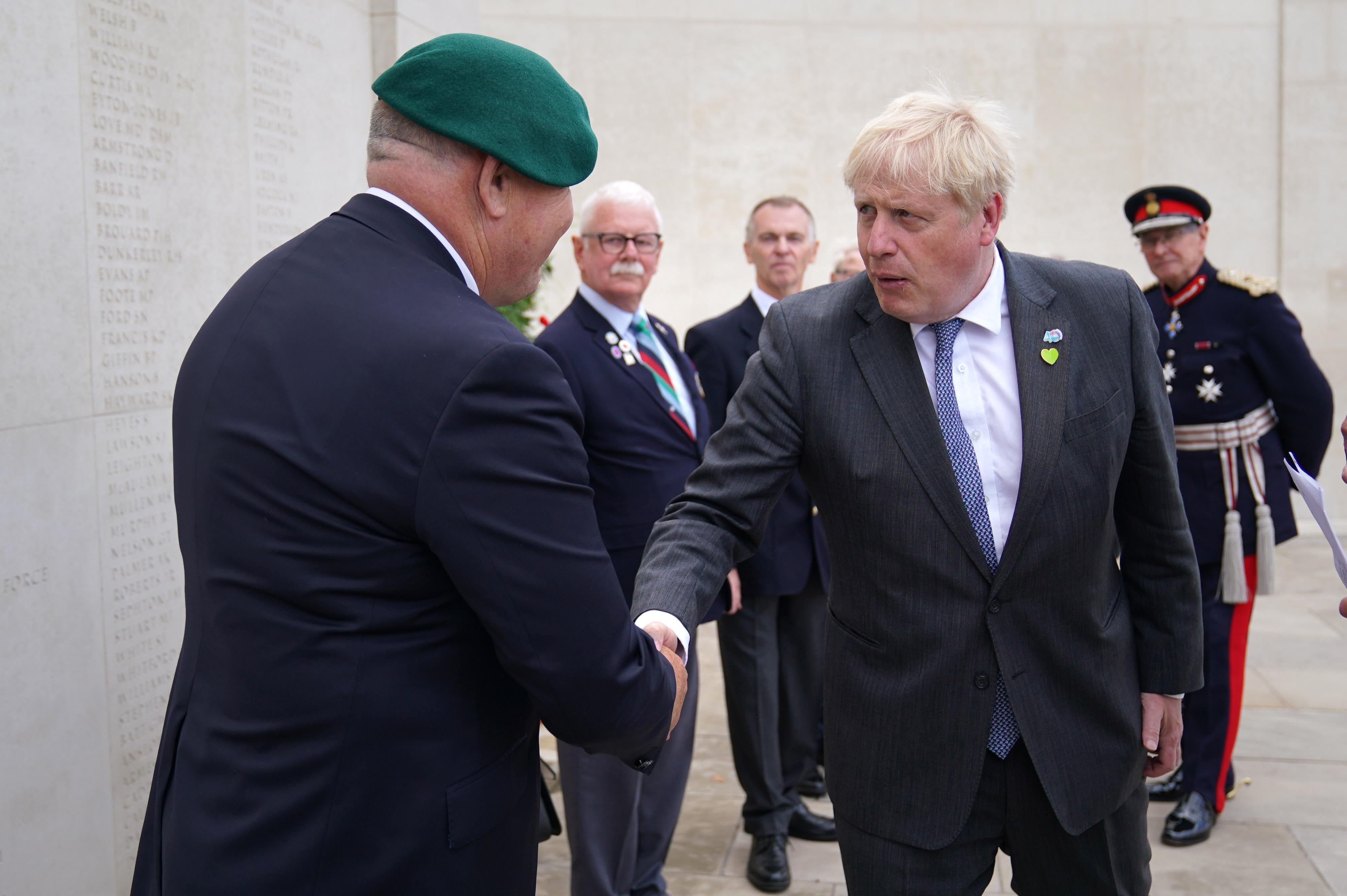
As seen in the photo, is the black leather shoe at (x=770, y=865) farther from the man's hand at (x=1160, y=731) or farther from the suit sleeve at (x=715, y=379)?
the man's hand at (x=1160, y=731)

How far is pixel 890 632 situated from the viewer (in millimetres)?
2098

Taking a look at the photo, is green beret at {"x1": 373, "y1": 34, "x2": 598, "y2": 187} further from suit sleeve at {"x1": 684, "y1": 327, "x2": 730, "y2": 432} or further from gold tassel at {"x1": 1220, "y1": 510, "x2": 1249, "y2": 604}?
gold tassel at {"x1": 1220, "y1": 510, "x2": 1249, "y2": 604}

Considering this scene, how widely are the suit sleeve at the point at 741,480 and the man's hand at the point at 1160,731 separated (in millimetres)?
786

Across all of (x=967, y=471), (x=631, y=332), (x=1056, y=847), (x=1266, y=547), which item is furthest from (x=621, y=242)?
(x=1266, y=547)

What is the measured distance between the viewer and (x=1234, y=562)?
165 inches

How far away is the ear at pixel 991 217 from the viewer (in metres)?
2.08

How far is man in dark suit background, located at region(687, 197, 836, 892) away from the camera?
3.90 meters

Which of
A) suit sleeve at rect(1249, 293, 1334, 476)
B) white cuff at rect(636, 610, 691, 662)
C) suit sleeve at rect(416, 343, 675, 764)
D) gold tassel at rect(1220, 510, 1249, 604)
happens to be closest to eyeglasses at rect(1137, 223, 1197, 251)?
suit sleeve at rect(1249, 293, 1334, 476)

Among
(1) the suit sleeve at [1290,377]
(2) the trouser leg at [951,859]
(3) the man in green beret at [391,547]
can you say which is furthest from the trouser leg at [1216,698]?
(3) the man in green beret at [391,547]

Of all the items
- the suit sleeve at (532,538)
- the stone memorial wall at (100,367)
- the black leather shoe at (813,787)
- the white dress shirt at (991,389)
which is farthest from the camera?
the black leather shoe at (813,787)

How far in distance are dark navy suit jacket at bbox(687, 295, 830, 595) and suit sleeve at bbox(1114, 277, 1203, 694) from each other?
5.45ft

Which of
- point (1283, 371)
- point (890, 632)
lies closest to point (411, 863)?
point (890, 632)

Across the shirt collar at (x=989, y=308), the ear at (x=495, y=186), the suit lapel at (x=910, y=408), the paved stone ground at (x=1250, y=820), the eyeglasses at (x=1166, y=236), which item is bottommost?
the paved stone ground at (x=1250, y=820)

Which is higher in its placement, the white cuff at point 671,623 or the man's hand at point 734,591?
the white cuff at point 671,623
